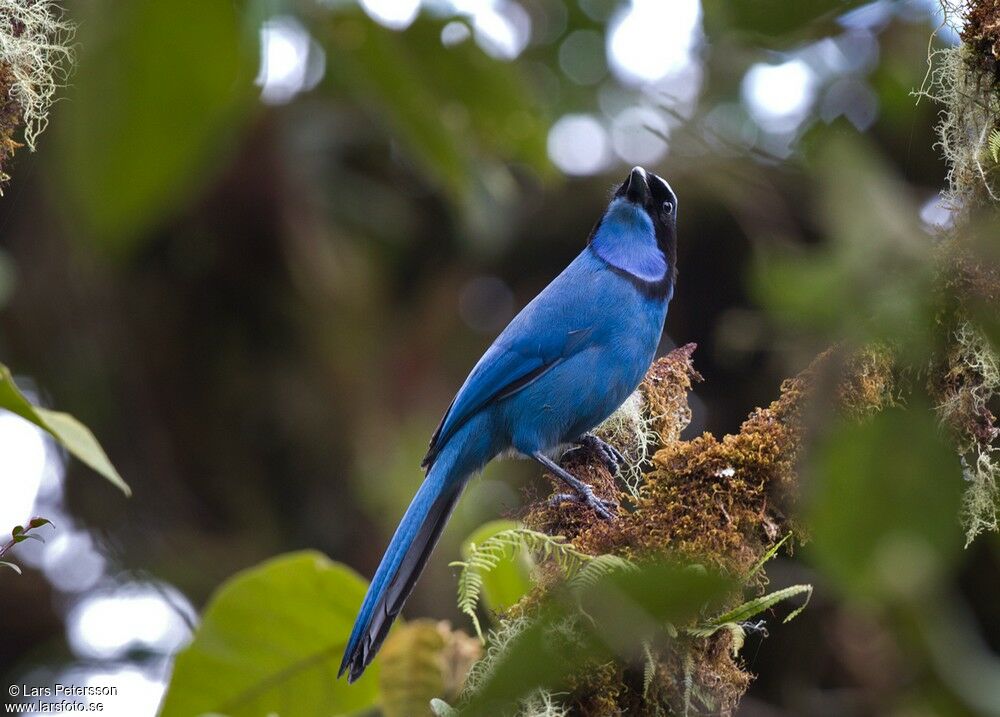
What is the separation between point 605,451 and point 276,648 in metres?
1.42

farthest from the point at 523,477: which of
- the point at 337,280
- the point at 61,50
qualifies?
the point at 61,50

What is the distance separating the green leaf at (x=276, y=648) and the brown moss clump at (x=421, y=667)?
219 mm

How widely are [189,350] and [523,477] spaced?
95.6 inches

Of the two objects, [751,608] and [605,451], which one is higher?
[751,608]

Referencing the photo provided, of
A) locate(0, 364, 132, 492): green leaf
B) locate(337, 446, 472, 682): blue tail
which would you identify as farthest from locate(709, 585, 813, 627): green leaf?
locate(0, 364, 132, 492): green leaf

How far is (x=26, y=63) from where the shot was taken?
7.55 feet

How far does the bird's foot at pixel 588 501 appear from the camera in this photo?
310 cm

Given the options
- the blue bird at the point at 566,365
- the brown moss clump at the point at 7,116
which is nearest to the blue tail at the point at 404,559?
the blue bird at the point at 566,365

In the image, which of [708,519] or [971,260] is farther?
[708,519]

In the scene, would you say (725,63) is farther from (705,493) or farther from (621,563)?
(621,563)

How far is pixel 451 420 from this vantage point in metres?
4.22

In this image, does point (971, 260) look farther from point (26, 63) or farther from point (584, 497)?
point (26, 63)

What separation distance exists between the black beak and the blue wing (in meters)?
0.45

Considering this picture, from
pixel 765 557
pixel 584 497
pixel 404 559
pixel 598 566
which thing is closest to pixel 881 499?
pixel 598 566
